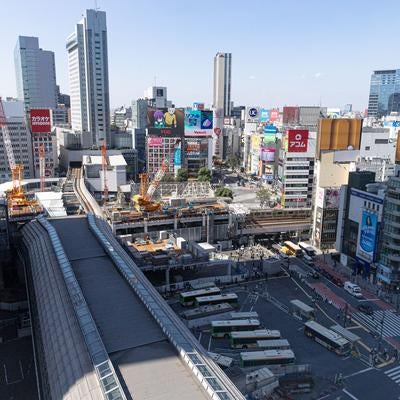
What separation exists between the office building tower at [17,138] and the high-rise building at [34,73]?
7597 centimetres

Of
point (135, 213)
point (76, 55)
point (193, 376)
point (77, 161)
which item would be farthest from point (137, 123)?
point (193, 376)

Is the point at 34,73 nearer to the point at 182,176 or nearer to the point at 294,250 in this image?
the point at 182,176

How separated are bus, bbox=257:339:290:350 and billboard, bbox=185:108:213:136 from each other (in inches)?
3125

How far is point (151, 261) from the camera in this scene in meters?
44.8

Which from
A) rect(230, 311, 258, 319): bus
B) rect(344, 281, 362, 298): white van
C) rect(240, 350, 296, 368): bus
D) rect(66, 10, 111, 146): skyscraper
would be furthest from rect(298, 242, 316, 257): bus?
rect(66, 10, 111, 146): skyscraper

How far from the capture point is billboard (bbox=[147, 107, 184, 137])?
97125mm

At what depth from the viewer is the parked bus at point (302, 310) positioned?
1459 inches

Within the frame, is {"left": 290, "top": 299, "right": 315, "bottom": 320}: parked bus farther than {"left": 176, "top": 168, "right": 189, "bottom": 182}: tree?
No

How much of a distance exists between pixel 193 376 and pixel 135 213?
37.6m

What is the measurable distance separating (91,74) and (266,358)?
388 ft

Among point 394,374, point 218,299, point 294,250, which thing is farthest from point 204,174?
point 394,374

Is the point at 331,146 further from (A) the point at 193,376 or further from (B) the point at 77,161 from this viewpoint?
(B) the point at 77,161

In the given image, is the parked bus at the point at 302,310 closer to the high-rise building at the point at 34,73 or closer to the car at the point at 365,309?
the car at the point at 365,309

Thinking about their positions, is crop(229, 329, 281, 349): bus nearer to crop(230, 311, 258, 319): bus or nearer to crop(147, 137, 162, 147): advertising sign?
crop(230, 311, 258, 319): bus
